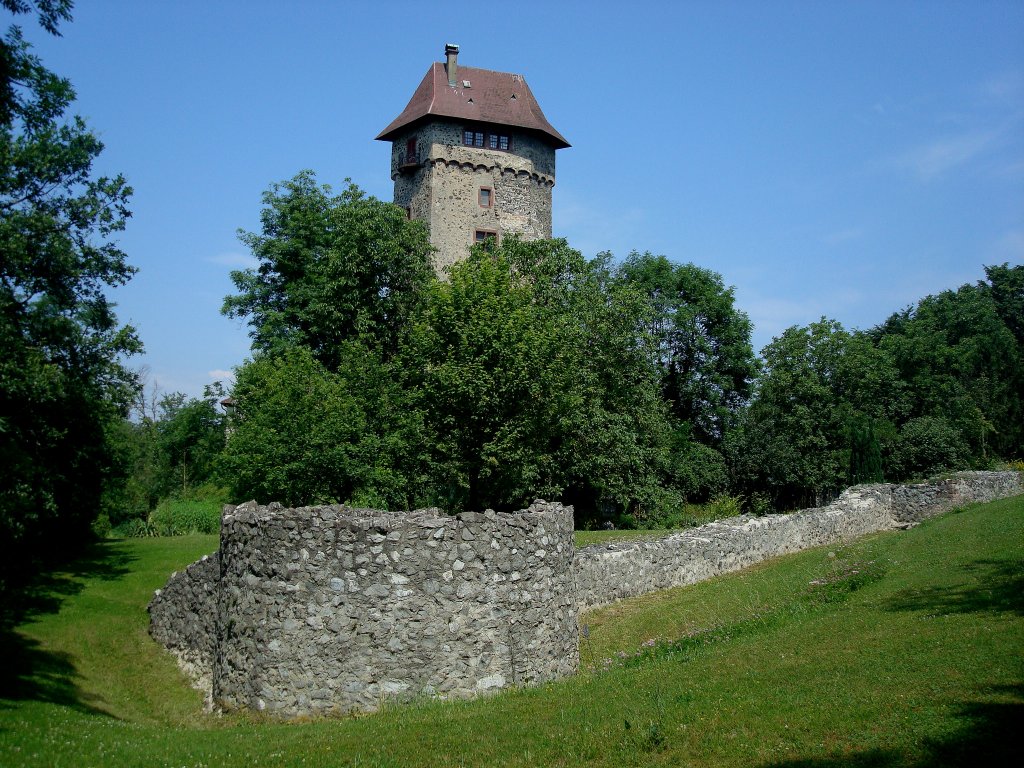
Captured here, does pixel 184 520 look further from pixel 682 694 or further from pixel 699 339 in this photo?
pixel 699 339

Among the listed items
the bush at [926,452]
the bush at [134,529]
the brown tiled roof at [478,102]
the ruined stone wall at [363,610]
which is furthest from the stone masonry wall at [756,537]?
the brown tiled roof at [478,102]

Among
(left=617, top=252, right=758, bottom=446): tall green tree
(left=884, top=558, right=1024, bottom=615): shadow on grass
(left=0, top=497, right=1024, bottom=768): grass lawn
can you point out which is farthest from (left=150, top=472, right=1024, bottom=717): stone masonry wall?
(left=617, top=252, right=758, bottom=446): tall green tree

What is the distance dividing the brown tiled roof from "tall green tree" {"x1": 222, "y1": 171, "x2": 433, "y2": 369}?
909cm

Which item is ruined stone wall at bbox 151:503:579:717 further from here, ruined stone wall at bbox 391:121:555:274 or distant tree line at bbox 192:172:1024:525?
ruined stone wall at bbox 391:121:555:274

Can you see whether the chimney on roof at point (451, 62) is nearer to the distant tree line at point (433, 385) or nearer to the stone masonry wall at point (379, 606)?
the distant tree line at point (433, 385)

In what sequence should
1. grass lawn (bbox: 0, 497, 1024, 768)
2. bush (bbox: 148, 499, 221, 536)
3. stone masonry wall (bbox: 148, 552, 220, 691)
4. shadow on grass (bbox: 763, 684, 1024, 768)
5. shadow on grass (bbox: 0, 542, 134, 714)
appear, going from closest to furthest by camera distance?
shadow on grass (bbox: 763, 684, 1024, 768)
grass lawn (bbox: 0, 497, 1024, 768)
shadow on grass (bbox: 0, 542, 134, 714)
stone masonry wall (bbox: 148, 552, 220, 691)
bush (bbox: 148, 499, 221, 536)

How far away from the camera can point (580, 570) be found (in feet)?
64.4

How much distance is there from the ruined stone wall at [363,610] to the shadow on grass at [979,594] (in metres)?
6.63

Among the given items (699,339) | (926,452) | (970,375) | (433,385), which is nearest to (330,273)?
(433,385)

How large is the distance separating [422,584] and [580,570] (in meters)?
7.60

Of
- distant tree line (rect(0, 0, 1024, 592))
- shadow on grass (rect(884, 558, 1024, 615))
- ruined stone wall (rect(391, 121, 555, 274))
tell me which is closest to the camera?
shadow on grass (rect(884, 558, 1024, 615))

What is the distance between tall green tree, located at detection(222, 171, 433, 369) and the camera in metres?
40.6

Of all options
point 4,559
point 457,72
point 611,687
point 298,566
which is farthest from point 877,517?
point 457,72

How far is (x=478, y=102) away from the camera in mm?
51094
